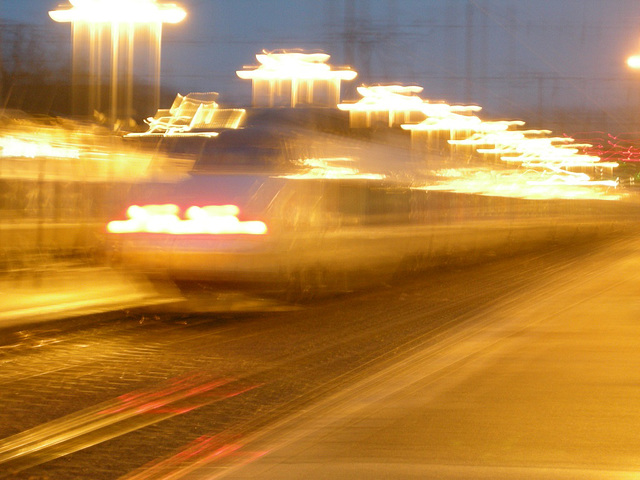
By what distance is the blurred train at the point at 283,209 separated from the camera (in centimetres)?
1268

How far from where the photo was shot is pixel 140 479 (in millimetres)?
5625

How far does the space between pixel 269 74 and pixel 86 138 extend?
704cm

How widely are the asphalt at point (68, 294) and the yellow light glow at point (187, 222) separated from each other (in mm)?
774

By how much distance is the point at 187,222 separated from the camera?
12.9m

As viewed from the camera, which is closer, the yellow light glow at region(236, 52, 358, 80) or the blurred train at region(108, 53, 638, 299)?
the blurred train at region(108, 53, 638, 299)

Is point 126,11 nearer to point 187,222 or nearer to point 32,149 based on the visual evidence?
point 32,149

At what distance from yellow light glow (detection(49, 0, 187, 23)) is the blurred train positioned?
4397mm

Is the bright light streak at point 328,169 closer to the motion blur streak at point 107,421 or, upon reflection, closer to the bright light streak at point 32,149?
the motion blur streak at point 107,421

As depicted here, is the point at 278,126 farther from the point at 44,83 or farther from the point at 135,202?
the point at 44,83

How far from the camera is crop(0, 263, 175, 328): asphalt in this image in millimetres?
13827

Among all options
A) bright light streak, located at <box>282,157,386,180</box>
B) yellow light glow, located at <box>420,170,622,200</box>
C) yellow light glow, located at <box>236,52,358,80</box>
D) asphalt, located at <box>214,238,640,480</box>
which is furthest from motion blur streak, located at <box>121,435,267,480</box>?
yellow light glow, located at <box>236,52,358,80</box>

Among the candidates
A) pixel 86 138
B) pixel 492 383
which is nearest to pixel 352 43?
pixel 86 138

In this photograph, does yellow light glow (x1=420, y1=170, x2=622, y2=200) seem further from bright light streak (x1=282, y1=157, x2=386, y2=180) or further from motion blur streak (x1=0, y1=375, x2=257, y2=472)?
motion blur streak (x1=0, y1=375, x2=257, y2=472)

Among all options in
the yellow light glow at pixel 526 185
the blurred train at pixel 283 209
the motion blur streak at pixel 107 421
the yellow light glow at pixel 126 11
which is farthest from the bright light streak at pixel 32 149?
the motion blur streak at pixel 107 421
